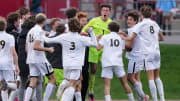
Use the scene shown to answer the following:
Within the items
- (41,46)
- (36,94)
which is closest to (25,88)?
(36,94)

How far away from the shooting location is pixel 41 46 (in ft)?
46.7

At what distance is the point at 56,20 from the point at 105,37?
155 centimetres

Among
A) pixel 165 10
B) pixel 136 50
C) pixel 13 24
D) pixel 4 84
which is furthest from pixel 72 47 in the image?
pixel 165 10

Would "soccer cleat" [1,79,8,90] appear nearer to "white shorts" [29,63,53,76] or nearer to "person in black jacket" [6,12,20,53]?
"white shorts" [29,63,53,76]

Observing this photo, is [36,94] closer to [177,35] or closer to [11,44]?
[11,44]

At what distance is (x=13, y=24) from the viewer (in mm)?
15242

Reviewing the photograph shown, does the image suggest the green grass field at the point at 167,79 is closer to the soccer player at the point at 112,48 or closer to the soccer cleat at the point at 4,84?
the soccer player at the point at 112,48

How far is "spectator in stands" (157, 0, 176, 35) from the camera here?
25.9m

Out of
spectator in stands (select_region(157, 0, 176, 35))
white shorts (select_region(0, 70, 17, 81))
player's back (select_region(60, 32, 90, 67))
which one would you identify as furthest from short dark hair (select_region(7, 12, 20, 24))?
spectator in stands (select_region(157, 0, 176, 35))

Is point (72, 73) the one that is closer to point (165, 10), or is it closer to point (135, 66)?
point (135, 66)

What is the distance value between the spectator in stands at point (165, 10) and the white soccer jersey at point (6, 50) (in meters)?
12.2

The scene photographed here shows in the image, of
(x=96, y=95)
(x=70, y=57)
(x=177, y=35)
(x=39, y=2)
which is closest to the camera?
(x=70, y=57)

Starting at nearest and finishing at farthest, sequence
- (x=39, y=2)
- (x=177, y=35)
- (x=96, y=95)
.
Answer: (x=96, y=95) < (x=39, y=2) < (x=177, y=35)

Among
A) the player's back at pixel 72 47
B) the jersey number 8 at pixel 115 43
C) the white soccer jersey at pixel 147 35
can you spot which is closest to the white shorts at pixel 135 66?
the white soccer jersey at pixel 147 35
